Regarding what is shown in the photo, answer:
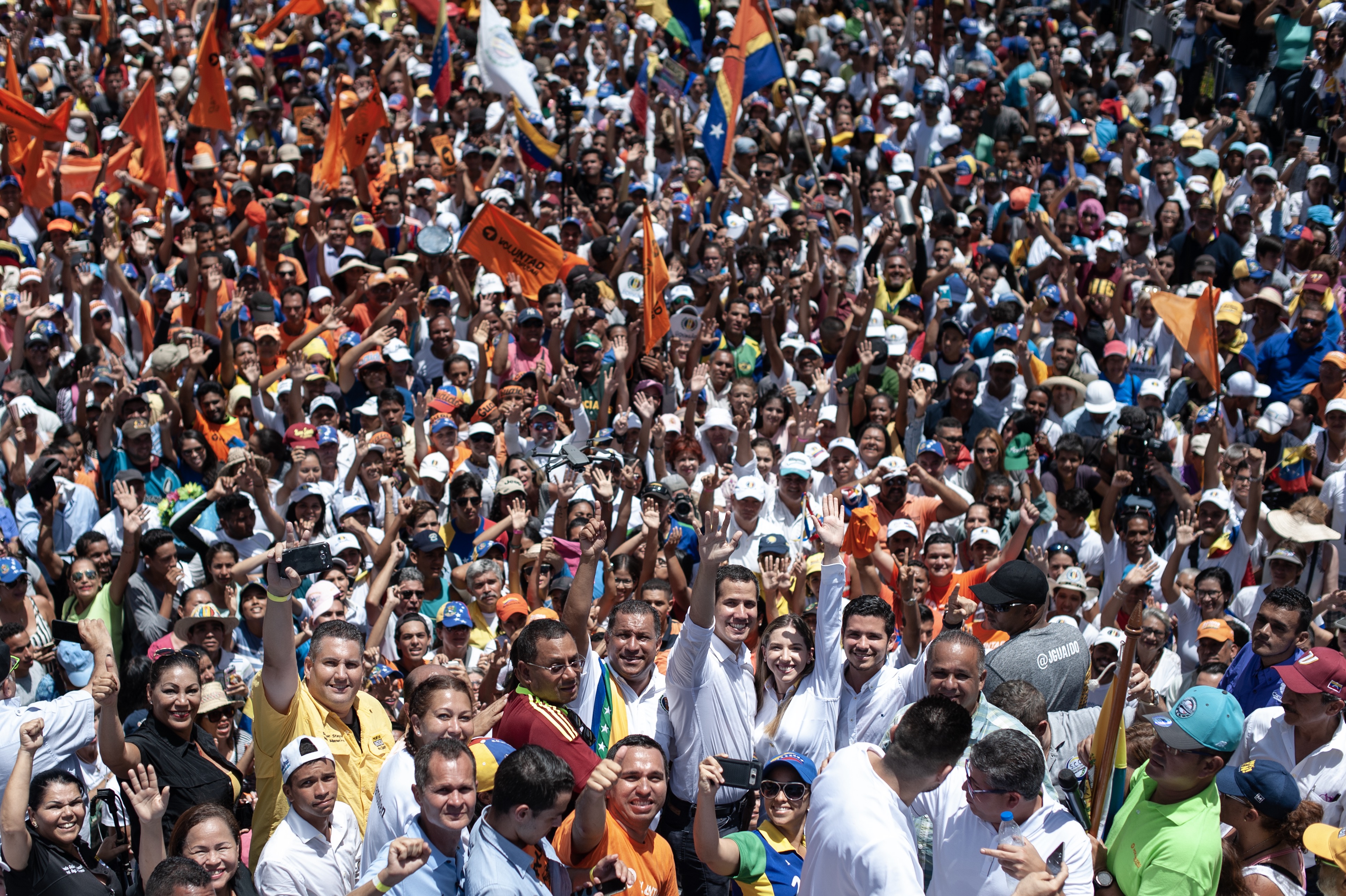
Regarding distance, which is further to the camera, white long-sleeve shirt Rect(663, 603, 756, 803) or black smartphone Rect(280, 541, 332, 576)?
white long-sleeve shirt Rect(663, 603, 756, 803)

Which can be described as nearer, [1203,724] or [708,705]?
[1203,724]

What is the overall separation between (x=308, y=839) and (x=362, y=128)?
31.2ft

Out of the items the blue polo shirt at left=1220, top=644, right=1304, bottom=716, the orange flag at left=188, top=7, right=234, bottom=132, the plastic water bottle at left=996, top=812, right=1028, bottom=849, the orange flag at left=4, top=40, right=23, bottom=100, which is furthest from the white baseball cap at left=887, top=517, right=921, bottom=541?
the orange flag at left=4, top=40, right=23, bottom=100

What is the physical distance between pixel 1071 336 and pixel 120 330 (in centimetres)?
795

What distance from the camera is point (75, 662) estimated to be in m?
7.00

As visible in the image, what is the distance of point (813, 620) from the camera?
6.21m

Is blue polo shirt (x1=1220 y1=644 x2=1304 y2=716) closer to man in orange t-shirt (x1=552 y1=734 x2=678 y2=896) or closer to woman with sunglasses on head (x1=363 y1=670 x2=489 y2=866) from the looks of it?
man in orange t-shirt (x1=552 y1=734 x2=678 y2=896)

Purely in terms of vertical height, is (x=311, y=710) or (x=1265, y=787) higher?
(x=1265, y=787)

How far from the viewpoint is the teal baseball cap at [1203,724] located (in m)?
4.05

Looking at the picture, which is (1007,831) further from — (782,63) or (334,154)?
(334,154)

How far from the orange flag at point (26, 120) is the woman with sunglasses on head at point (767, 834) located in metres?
9.74

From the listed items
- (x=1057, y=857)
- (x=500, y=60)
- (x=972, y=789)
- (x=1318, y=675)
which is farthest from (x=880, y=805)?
(x=500, y=60)

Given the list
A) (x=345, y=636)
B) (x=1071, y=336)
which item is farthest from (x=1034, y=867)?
(x=1071, y=336)

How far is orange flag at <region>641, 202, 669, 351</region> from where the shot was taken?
9.72 m
